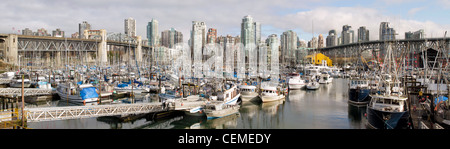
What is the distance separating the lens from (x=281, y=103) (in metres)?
38.4

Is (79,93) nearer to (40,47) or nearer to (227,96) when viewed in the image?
(227,96)

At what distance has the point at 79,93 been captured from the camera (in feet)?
119

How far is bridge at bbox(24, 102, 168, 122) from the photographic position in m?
20.5

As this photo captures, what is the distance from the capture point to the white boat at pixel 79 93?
115 feet

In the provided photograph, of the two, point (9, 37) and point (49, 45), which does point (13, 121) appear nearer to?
point (9, 37)

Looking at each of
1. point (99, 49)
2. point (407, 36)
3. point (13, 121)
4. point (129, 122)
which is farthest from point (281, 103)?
point (407, 36)

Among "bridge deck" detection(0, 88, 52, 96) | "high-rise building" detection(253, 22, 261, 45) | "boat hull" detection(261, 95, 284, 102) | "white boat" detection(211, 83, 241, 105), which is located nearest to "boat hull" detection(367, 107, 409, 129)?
"white boat" detection(211, 83, 241, 105)

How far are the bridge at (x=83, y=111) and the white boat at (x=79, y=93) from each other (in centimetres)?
1246

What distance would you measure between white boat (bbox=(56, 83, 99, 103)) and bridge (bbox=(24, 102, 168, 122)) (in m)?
12.5

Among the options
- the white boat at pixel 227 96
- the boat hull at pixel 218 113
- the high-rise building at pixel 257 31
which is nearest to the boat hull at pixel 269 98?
the white boat at pixel 227 96

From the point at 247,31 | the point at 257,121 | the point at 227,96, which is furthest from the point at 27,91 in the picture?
the point at 247,31

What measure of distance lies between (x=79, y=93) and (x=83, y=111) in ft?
49.2

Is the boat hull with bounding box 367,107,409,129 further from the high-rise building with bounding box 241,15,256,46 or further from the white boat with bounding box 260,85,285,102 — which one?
the high-rise building with bounding box 241,15,256,46
